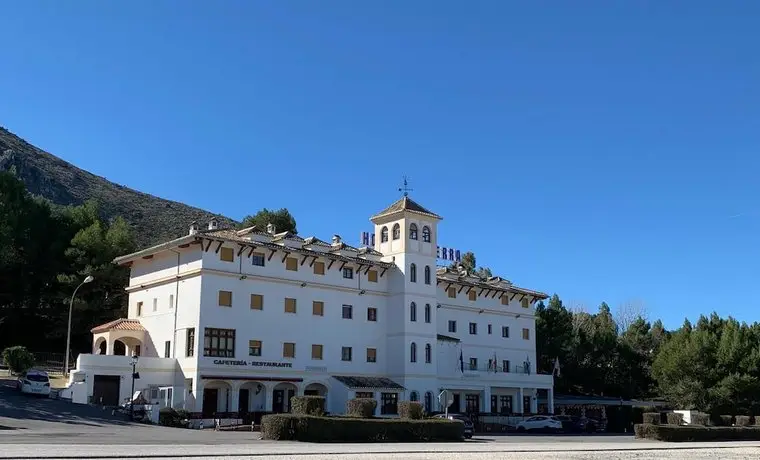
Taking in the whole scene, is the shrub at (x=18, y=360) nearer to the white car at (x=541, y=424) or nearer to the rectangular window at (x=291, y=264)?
the rectangular window at (x=291, y=264)

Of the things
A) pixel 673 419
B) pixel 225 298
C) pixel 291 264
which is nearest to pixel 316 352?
pixel 291 264

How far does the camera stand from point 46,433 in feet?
99.7

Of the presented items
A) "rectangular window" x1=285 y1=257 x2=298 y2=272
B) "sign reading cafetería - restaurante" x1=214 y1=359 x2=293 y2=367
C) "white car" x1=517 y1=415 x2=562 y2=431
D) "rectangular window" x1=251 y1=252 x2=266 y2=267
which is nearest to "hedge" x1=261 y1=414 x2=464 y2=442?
"sign reading cafetería - restaurante" x1=214 y1=359 x2=293 y2=367

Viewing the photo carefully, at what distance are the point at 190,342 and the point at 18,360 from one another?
12.0 m

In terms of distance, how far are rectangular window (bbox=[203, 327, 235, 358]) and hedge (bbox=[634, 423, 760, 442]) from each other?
2682 cm

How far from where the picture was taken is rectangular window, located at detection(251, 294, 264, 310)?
2157 inches

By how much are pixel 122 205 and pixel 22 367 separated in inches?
3613

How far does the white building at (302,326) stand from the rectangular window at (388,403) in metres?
0.15

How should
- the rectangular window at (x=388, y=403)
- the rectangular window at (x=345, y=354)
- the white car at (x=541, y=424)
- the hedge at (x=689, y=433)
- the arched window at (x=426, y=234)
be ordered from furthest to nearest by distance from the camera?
the arched window at (x=426, y=234) < the white car at (x=541, y=424) < the rectangular window at (x=345, y=354) < the rectangular window at (x=388, y=403) < the hedge at (x=689, y=433)

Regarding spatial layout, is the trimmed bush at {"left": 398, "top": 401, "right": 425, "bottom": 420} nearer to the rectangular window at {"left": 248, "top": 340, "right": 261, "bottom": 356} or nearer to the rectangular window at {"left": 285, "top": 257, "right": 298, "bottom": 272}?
the rectangular window at {"left": 248, "top": 340, "right": 261, "bottom": 356}

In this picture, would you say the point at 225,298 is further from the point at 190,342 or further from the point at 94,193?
the point at 94,193

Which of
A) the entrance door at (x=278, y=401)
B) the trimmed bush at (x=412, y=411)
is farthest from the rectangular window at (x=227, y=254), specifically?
the trimmed bush at (x=412, y=411)

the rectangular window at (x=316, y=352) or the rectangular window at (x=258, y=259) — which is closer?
the rectangular window at (x=258, y=259)

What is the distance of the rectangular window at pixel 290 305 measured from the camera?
186ft
